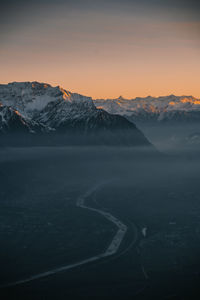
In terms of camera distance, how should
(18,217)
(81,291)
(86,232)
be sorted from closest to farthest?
(81,291) → (86,232) → (18,217)

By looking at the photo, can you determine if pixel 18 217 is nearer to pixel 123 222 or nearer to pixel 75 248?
pixel 123 222

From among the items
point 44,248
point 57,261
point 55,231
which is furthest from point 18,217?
point 57,261

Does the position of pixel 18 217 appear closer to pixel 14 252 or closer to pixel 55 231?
pixel 55 231

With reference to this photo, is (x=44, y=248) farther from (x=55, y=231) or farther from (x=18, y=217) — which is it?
(x=18, y=217)

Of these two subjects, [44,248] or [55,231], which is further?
[55,231]

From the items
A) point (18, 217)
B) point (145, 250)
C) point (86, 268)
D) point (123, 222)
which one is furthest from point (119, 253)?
point (18, 217)

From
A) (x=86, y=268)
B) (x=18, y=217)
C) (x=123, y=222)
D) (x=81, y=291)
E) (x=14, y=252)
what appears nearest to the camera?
(x=81, y=291)

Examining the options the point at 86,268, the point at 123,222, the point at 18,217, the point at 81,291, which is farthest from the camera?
the point at 18,217

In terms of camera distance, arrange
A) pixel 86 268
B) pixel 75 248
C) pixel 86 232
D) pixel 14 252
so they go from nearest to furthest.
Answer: pixel 86 268
pixel 14 252
pixel 75 248
pixel 86 232

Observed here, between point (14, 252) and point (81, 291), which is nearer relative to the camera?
point (81, 291)
